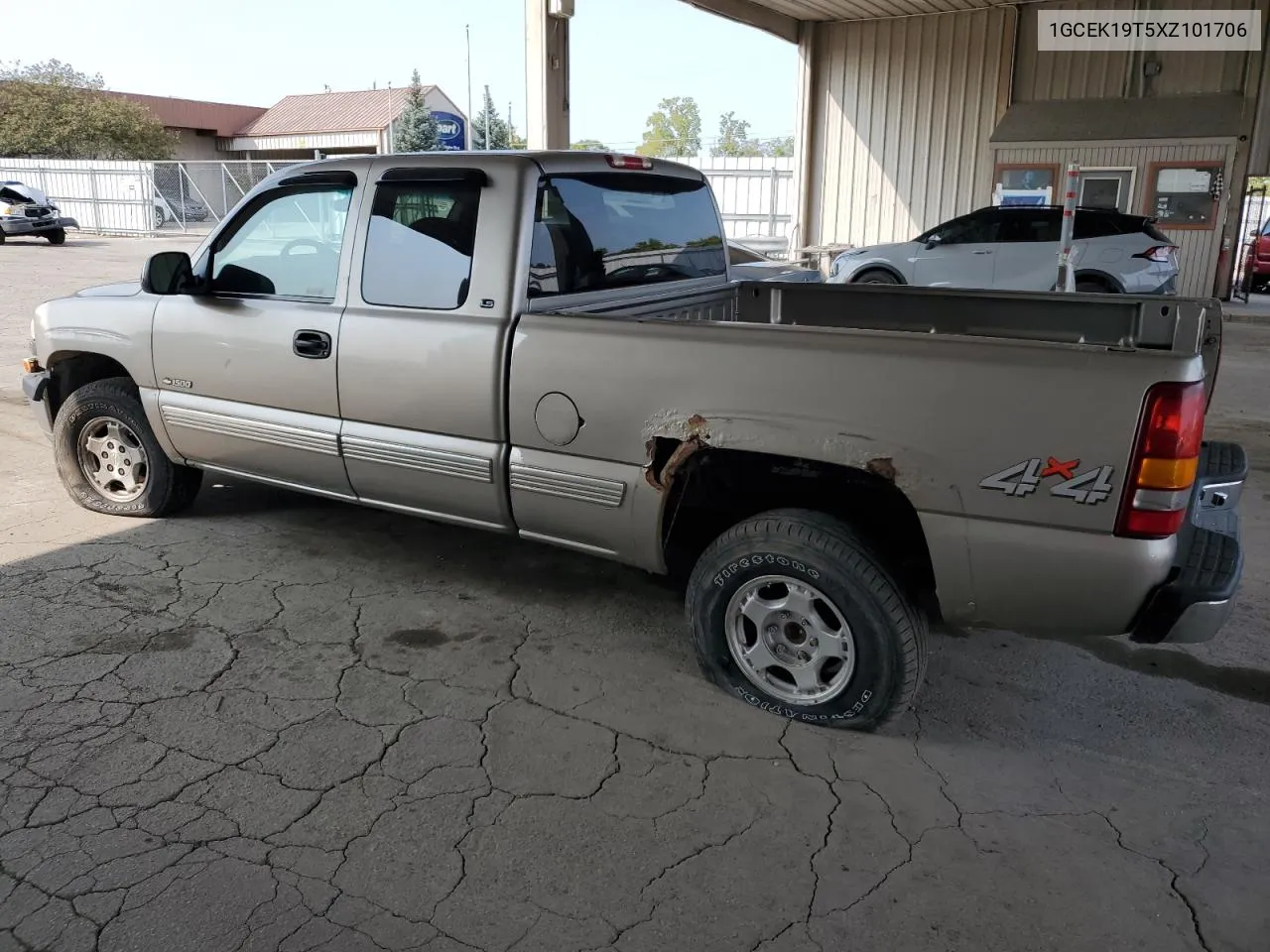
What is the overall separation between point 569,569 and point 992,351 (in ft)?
8.51

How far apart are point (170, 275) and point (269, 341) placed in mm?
663

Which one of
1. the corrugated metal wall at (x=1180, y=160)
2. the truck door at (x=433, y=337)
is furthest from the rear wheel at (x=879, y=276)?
the truck door at (x=433, y=337)

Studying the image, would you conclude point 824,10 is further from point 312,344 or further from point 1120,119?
point 312,344

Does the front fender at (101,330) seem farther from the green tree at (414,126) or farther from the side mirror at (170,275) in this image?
the green tree at (414,126)

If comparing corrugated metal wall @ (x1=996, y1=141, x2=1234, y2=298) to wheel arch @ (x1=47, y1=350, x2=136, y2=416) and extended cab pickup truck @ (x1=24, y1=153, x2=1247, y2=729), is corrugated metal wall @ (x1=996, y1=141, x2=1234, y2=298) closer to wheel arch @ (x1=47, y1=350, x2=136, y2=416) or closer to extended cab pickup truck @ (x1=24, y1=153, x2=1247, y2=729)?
extended cab pickup truck @ (x1=24, y1=153, x2=1247, y2=729)

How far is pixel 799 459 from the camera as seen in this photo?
3.27 meters

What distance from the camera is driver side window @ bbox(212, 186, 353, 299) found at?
14.1ft

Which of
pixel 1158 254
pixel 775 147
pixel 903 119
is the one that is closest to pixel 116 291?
pixel 1158 254

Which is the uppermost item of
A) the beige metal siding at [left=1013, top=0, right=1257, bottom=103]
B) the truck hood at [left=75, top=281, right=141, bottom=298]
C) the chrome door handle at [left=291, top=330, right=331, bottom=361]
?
the beige metal siding at [left=1013, top=0, right=1257, bottom=103]

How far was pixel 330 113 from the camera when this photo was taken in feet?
172

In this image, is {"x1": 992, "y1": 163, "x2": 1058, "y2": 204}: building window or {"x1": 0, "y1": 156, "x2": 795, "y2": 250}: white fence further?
{"x1": 0, "y1": 156, "x2": 795, "y2": 250}: white fence

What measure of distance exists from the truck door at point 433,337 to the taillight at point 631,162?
0.62 m

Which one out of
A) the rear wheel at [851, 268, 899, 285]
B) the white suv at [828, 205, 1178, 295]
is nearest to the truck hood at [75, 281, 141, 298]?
the white suv at [828, 205, 1178, 295]

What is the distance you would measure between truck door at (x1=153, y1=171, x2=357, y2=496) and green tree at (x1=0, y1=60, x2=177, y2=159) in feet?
155
